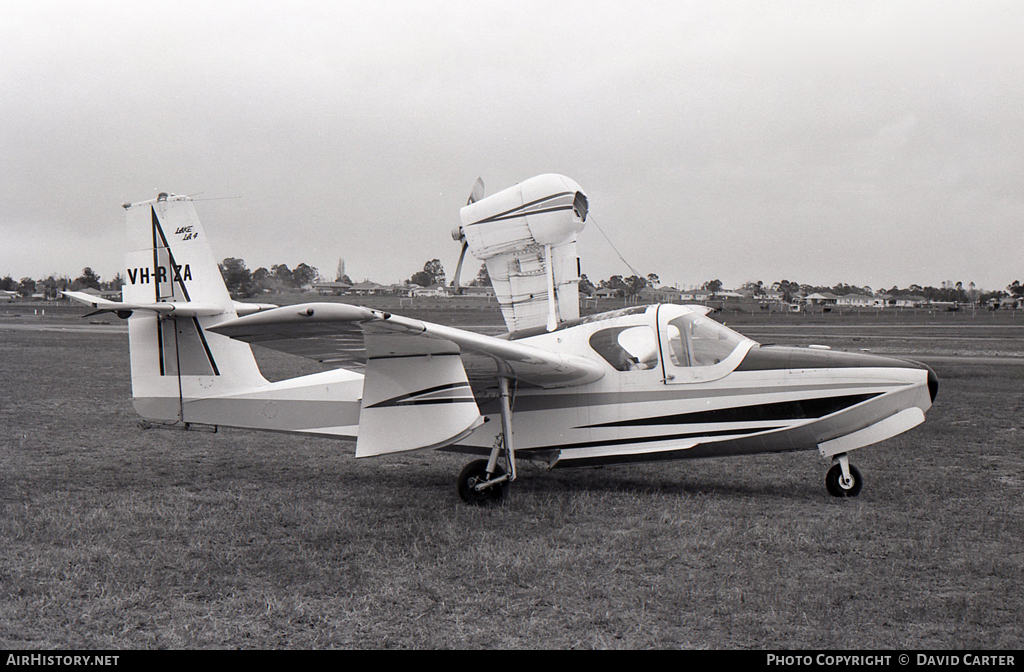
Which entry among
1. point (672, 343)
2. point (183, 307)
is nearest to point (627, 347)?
point (672, 343)

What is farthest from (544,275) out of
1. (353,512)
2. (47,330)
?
(47,330)

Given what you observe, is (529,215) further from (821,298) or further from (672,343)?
(821,298)

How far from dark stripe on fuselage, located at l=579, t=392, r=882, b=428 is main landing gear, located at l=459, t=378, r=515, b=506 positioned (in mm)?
1471

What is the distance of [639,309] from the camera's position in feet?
25.6

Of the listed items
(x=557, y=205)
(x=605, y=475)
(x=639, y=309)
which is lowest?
(x=605, y=475)

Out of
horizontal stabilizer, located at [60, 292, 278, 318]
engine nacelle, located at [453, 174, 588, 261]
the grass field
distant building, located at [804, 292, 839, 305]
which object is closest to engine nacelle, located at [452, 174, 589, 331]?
engine nacelle, located at [453, 174, 588, 261]

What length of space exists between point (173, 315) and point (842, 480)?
7344 millimetres

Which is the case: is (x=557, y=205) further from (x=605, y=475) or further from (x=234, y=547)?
(x=234, y=547)

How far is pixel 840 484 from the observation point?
7555mm

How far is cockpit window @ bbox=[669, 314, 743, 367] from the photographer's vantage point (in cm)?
757

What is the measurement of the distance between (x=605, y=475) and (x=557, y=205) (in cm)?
339

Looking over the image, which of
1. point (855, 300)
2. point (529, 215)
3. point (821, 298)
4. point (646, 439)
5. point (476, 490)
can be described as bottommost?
point (476, 490)

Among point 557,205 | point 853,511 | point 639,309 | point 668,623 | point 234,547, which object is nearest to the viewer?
point 668,623

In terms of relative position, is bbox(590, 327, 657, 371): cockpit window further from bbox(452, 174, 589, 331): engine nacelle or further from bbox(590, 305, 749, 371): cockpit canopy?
bbox(452, 174, 589, 331): engine nacelle
